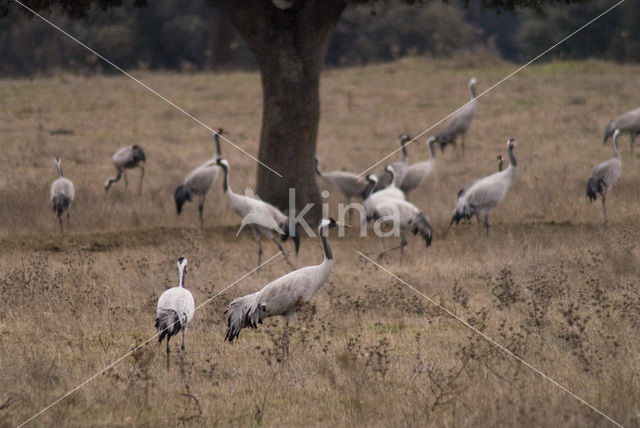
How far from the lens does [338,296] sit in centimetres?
1048

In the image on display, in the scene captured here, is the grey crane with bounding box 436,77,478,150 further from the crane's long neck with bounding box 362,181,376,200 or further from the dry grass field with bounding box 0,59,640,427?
the crane's long neck with bounding box 362,181,376,200

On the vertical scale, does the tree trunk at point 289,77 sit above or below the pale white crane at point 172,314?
above

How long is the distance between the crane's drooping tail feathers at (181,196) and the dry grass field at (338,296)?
0.35 meters

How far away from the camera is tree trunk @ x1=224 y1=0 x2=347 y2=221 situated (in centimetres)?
1423

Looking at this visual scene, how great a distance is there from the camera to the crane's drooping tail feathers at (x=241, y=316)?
8.50 m

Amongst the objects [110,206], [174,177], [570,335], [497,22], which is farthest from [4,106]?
[497,22]

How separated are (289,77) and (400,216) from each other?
9.37 ft

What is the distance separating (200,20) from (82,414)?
38.1m

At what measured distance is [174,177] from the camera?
19.9m

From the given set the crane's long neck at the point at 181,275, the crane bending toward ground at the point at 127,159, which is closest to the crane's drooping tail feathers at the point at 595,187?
the crane's long neck at the point at 181,275

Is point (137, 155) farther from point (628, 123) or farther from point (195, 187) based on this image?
point (628, 123)

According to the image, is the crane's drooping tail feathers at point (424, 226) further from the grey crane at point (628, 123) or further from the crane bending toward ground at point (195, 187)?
the grey crane at point (628, 123)

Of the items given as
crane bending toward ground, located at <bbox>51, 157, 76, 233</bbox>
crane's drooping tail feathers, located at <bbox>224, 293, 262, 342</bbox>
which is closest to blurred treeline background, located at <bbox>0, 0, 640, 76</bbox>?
crane bending toward ground, located at <bbox>51, 157, 76, 233</bbox>

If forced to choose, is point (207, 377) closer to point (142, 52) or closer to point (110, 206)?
point (110, 206)
